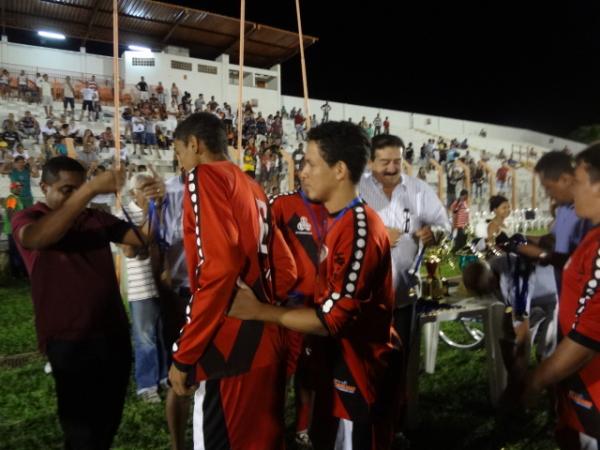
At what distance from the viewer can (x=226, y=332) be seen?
1.79m

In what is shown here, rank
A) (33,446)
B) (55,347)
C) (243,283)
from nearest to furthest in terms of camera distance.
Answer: (243,283)
(55,347)
(33,446)

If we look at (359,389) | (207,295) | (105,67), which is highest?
(105,67)

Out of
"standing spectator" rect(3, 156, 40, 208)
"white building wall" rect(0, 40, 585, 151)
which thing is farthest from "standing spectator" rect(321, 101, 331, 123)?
"standing spectator" rect(3, 156, 40, 208)

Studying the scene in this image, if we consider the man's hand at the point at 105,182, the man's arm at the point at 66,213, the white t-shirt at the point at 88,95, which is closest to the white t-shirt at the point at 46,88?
the white t-shirt at the point at 88,95

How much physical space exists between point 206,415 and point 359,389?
2.31ft

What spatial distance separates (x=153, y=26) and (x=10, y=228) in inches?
614

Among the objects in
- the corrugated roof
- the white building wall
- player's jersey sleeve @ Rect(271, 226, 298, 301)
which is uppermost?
the corrugated roof

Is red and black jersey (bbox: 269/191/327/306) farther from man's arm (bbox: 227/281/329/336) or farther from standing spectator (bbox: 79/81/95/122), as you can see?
standing spectator (bbox: 79/81/95/122)

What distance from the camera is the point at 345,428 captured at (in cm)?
220

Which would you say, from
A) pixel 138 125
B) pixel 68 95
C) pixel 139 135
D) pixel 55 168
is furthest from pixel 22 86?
pixel 55 168

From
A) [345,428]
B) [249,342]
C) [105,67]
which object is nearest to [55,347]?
[249,342]

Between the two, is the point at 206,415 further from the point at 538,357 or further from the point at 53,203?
the point at 538,357

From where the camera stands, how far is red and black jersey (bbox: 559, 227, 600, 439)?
1.72 m

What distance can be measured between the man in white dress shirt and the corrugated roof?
20674mm
